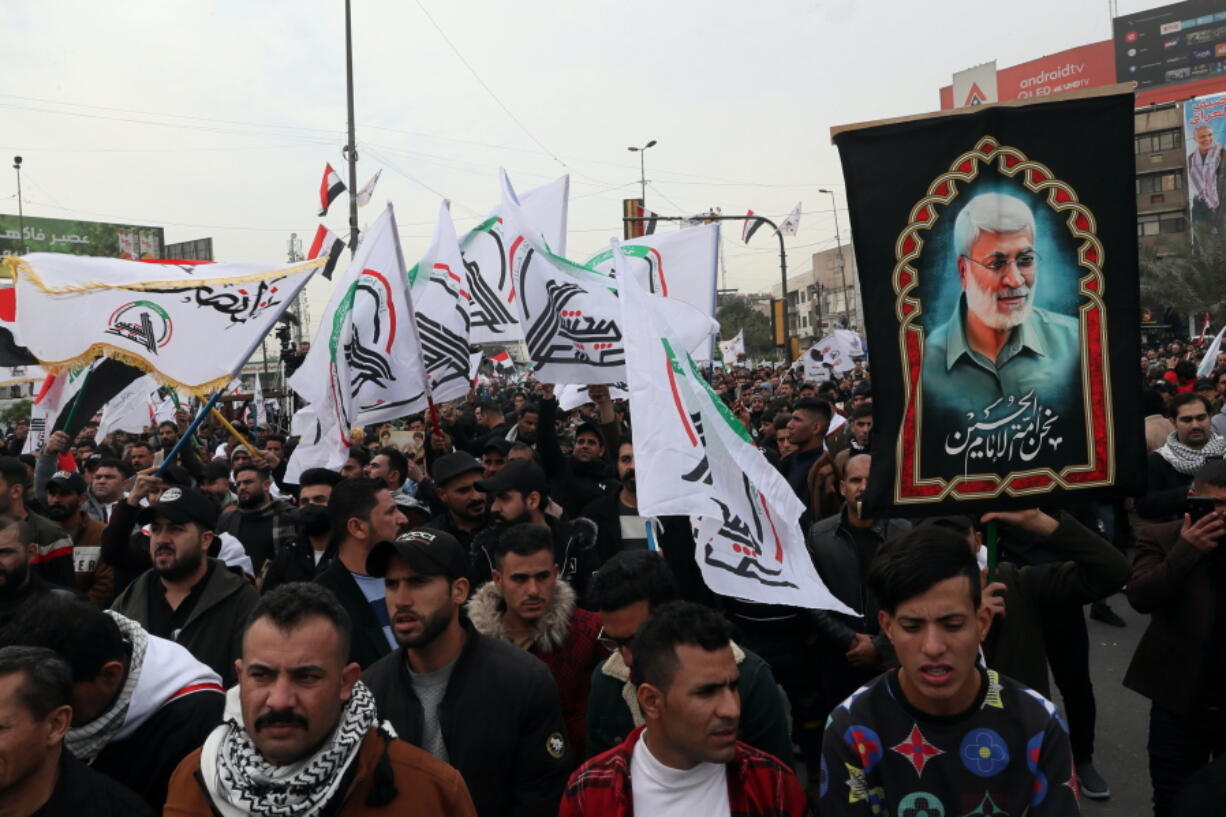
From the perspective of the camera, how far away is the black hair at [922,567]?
247 cm

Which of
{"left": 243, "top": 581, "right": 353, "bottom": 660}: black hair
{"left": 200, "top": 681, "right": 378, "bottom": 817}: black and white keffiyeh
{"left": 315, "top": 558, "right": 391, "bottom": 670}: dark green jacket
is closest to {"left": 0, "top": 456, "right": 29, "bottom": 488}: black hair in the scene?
{"left": 315, "top": 558, "right": 391, "bottom": 670}: dark green jacket

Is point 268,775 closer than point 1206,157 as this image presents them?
Yes

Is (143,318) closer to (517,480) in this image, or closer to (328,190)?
(517,480)

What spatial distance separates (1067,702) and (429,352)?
16.8 ft

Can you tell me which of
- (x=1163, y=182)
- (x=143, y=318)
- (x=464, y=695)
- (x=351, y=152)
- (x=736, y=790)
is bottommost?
(x=736, y=790)

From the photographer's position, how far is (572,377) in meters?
7.24

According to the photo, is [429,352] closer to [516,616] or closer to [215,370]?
[215,370]

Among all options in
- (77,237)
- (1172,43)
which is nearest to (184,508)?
(77,237)

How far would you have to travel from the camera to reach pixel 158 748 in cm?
290

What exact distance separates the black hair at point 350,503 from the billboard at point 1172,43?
89.2m

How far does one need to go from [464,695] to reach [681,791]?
2.64ft

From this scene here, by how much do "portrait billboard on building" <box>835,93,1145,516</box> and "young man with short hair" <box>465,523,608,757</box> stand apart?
1235 mm

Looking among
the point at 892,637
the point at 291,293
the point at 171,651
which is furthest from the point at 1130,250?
the point at 291,293

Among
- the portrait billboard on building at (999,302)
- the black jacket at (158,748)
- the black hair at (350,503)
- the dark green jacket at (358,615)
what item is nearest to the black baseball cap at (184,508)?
the black hair at (350,503)
